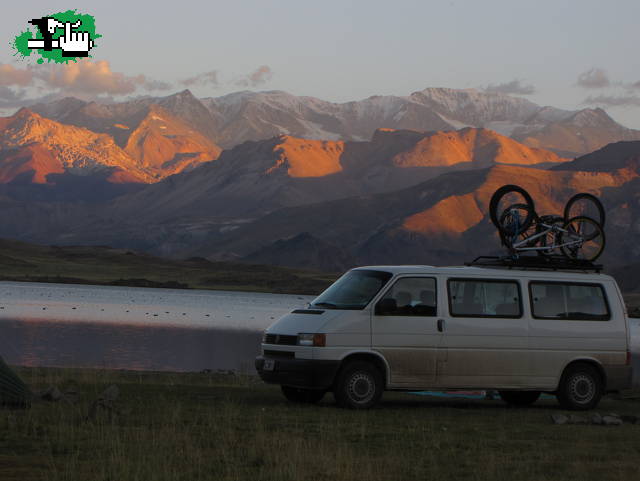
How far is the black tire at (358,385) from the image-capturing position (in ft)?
61.4

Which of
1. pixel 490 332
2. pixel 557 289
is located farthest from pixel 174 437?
pixel 557 289

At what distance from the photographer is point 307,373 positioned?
18.6 meters

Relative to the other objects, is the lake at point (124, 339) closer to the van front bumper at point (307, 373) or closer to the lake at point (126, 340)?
the lake at point (126, 340)

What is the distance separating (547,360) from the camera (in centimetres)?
2048

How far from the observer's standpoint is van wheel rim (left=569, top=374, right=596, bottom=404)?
2073 cm

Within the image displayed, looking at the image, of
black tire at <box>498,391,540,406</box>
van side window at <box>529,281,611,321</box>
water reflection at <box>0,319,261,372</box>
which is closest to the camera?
van side window at <box>529,281,611,321</box>

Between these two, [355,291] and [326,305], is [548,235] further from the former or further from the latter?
[326,305]

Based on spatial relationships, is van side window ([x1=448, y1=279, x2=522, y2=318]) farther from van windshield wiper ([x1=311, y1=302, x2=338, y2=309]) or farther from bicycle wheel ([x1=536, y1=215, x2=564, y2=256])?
van windshield wiper ([x1=311, y1=302, x2=338, y2=309])

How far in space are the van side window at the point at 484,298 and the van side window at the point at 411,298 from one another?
0.38 meters

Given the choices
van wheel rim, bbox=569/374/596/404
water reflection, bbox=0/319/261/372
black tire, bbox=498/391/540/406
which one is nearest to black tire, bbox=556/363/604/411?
van wheel rim, bbox=569/374/596/404

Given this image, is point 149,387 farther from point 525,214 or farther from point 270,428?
point 525,214

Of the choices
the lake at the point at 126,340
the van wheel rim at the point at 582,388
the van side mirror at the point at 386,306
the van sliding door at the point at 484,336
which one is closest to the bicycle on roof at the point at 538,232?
the van sliding door at the point at 484,336

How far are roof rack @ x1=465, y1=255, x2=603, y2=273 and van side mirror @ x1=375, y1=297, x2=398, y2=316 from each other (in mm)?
2163

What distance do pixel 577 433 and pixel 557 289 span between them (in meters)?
4.29
